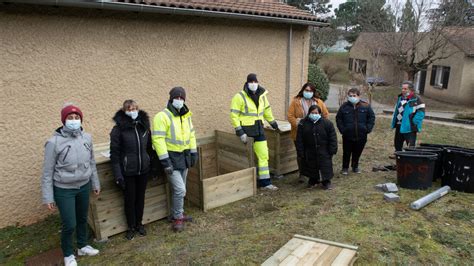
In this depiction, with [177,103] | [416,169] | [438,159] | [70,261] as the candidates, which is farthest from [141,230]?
[438,159]

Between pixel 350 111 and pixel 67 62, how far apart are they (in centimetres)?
493

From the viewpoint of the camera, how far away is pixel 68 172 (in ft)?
12.8

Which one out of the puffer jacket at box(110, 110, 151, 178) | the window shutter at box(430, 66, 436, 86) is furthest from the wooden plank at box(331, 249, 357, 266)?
the window shutter at box(430, 66, 436, 86)

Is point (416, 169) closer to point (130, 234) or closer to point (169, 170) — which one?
point (169, 170)

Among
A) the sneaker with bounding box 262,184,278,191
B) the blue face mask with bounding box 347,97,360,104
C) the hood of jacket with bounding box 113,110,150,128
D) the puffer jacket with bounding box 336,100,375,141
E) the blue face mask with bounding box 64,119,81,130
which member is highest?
the blue face mask with bounding box 64,119,81,130

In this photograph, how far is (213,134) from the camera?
6.88 m

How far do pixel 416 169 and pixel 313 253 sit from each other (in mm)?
3193

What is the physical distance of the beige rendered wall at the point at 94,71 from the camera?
4.98m

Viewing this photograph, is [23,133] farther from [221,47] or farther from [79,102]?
[221,47]

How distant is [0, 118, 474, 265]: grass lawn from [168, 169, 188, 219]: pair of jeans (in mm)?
276

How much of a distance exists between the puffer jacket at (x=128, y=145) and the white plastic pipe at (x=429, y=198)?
13.0 feet

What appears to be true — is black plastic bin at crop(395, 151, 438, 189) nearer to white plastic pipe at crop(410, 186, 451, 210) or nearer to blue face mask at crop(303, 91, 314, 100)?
white plastic pipe at crop(410, 186, 451, 210)

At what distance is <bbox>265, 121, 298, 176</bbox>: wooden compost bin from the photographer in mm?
7141

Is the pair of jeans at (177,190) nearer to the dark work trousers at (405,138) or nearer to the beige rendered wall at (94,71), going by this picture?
the beige rendered wall at (94,71)
